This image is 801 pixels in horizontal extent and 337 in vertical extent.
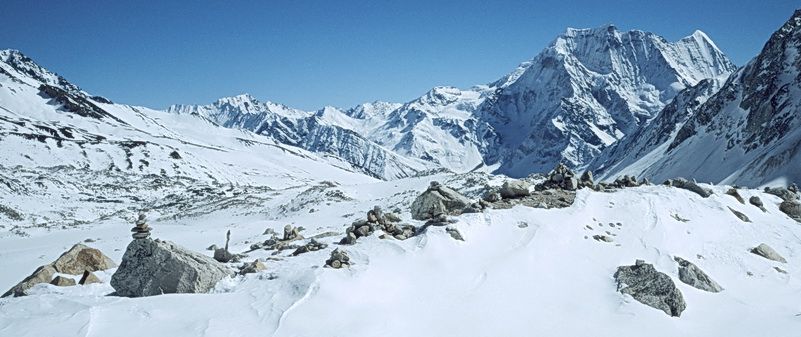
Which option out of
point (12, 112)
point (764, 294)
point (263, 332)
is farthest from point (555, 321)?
point (12, 112)

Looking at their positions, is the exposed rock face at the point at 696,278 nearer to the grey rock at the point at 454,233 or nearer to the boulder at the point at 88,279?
the grey rock at the point at 454,233

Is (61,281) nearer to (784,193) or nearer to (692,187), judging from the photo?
(692,187)

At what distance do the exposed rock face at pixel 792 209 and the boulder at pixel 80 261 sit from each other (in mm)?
27828

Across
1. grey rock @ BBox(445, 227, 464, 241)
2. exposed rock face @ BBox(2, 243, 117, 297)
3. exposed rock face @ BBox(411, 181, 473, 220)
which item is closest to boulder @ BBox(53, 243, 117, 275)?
exposed rock face @ BBox(2, 243, 117, 297)

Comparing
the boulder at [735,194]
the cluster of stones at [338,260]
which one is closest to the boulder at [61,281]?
the cluster of stones at [338,260]

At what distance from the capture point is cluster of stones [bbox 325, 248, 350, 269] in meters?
12.3

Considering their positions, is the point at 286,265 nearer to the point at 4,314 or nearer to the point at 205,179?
the point at 4,314

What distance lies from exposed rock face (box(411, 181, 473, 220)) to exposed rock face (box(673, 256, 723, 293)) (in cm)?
758

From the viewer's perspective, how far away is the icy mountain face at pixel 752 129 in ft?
260

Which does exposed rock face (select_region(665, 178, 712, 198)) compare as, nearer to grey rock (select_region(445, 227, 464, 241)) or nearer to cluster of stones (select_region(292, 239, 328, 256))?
grey rock (select_region(445, 227, 464, 241))

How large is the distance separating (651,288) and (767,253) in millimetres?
8073

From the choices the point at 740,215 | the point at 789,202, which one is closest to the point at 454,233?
the point at 740,215

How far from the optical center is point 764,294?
14.5 meters

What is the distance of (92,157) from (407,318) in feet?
397
